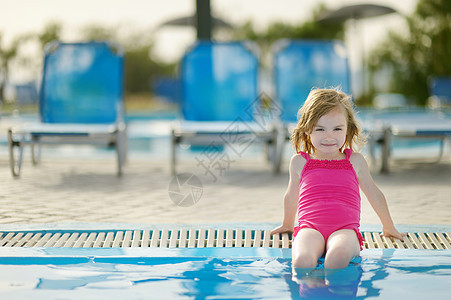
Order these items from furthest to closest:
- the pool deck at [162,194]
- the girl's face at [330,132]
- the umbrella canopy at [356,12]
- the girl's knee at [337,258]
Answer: the umbrella canopy at [356,12]
the pool deck at [162,194]
the girl's face at [330,132]
the girl's knee at [337,258]

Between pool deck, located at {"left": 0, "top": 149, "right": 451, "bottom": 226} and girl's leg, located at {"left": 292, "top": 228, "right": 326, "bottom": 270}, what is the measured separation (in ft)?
2.76

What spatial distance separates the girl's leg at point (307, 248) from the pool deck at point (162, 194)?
2.76 feet

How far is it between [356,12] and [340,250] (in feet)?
38.2

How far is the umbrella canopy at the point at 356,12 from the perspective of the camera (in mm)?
12797

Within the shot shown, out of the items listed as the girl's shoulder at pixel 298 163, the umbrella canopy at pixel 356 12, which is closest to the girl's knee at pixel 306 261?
the girl's shoulder at pixel 298 163

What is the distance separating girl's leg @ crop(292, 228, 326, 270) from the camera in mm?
2605

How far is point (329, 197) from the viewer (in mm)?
2795

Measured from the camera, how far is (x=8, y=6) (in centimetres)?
1459

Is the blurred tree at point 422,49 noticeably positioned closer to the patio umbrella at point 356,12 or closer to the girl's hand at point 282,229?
the patio umbrella at point 356,12

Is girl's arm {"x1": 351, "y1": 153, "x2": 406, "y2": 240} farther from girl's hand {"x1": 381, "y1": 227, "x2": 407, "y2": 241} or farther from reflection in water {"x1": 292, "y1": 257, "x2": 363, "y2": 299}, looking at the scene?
reflection in water {"x1": 292, "y1": 257, "x2": 363, "y2": 299}

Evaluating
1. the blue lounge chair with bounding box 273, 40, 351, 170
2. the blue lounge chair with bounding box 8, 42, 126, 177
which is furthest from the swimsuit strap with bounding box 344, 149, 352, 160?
the blue lounge chair with bounding box 8, 42, 126, 177

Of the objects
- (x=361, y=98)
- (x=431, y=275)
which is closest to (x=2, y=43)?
(x=361, y=98)

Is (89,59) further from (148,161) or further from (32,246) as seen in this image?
(32,246)

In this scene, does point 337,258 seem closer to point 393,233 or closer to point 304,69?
point 393,233
